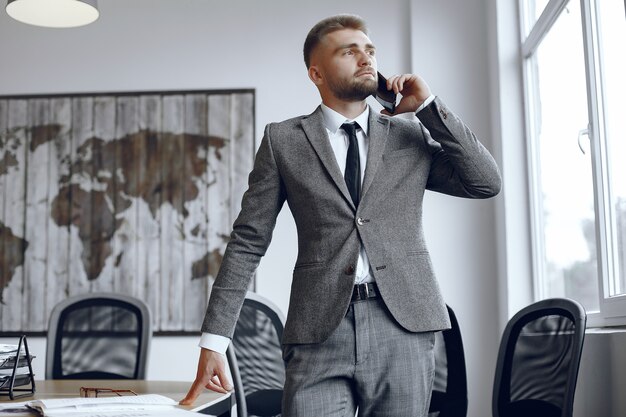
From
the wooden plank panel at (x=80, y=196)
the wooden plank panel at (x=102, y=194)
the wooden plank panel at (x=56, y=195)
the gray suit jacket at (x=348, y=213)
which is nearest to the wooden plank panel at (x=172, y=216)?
the wooden plank panel at (x=102, y=194)

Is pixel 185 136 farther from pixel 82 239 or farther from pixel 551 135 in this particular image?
pixel 551 135

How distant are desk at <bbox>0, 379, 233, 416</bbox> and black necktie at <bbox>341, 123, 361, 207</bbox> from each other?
547 millimetres

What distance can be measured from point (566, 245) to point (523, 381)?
1.10m

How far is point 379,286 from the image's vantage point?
4.96 ft

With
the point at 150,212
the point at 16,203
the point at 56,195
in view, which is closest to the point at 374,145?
the point at 150,212

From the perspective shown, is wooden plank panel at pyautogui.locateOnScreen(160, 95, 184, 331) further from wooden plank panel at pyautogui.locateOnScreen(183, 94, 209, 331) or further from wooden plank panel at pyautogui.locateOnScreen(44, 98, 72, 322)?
wooden plank panel at pyautogui.locateOnScreen(44, 98, 72, 322)

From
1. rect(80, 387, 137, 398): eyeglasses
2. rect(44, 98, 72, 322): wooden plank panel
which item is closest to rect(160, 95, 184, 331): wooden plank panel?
rect(44, 98, 72, 322): wooden plank panel

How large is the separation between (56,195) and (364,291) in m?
3.08

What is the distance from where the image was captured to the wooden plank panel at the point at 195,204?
411 cm

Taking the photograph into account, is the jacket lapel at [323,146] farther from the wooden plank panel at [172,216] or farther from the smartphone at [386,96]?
the wooden plank panel at [172,216]

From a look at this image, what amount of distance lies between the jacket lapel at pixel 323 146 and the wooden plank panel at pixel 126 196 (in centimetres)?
262

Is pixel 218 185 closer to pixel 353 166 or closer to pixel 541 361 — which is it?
pixel 541 361

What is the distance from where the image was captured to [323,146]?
166 centimetres

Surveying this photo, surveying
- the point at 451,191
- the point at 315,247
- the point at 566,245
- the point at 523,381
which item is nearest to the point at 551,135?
the point at 566,245
